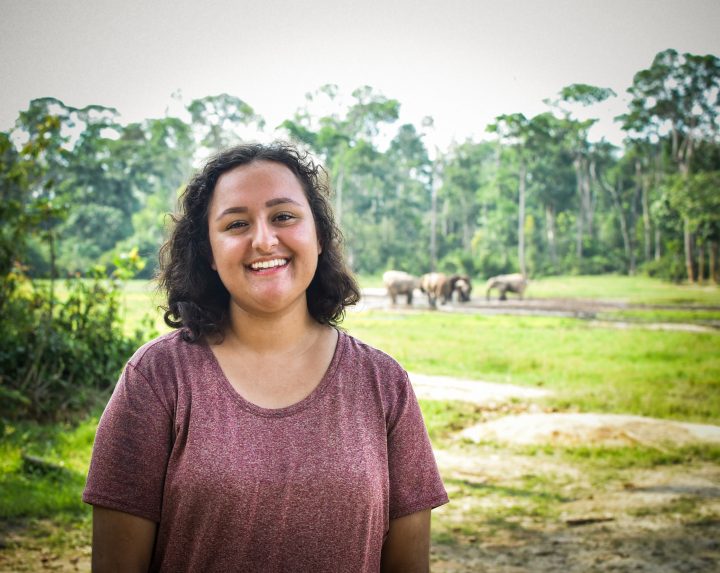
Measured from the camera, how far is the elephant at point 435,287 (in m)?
5.12

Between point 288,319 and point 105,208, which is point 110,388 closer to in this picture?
point 105,208

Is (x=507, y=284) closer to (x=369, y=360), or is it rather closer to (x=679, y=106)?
(x=679, y=106)

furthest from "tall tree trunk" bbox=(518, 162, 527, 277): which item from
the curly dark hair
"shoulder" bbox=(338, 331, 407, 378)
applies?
"shoulder" bbox=(338, 331, 407, 378)

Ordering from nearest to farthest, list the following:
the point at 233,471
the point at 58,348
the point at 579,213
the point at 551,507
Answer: the point at 233,471, the point at 551,507, the point at 58,348, the point at 579,213

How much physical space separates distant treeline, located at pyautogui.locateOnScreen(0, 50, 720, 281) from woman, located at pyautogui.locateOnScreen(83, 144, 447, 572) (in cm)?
304

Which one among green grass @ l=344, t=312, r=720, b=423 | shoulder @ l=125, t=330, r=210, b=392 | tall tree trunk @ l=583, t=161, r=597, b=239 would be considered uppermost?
tall tree trunk @ l=583, t=161, r=597, b=239

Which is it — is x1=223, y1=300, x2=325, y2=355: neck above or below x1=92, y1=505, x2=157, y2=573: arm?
above

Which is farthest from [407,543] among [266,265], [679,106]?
[679,106]

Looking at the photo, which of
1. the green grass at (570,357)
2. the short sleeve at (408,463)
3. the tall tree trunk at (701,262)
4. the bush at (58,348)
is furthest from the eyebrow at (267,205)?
the tall tree trunk at (701,262)

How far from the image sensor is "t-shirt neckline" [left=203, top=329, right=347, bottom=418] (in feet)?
3.76

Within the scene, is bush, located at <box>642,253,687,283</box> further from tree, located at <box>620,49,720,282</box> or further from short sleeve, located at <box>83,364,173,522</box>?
short sleeve, located at <box>83,364,173,522</box>

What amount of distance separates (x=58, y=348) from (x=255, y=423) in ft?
10.9

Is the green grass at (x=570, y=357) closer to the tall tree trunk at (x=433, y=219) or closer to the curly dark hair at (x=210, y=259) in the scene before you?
the tall tree trunk at (x=433, y=219)

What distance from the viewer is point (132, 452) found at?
3.57ft
